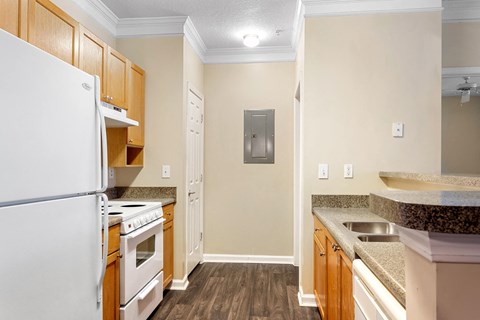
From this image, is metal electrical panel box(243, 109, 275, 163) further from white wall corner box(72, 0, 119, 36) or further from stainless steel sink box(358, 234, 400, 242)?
stainless steel sink box(358, 234, 400, 242)

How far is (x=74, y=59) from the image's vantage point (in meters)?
1.96

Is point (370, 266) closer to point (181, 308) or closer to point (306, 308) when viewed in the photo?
point (306, 308)

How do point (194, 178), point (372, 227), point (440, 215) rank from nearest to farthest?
point (440, 215) → point (372, 227) → point (194, 178)

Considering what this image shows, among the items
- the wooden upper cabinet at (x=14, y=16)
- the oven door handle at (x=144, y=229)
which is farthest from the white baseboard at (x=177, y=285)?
the wooden upper cabinet at (x=14, y=16)

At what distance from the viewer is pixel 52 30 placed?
1.75 m

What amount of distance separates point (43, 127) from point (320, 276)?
1.98 m

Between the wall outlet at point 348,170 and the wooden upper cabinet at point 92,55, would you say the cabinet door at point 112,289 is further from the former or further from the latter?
the wall outlet at point 348,170

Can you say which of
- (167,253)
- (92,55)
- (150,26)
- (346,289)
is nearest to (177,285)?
(167,253)

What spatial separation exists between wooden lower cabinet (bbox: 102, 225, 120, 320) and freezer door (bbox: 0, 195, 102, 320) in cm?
30

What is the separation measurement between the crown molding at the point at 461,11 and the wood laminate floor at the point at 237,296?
9.36 feet

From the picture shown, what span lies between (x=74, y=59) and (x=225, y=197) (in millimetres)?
2279

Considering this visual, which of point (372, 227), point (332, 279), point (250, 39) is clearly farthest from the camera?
point (250, 39)

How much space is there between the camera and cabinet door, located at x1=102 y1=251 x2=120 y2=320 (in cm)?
175

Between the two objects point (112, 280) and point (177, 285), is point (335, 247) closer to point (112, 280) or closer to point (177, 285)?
point (112, 280)
